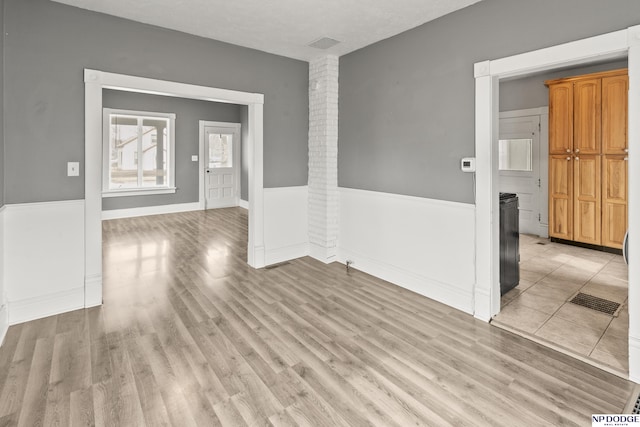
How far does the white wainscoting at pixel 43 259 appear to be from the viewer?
298 centimetres

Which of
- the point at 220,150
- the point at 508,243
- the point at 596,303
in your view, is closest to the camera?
the point at 596,303

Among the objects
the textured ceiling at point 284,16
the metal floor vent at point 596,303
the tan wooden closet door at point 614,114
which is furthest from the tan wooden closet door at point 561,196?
the textured ceiling at point 284,16

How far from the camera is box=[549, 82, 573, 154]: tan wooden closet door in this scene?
5352 millimetres

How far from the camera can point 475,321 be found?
3088mm

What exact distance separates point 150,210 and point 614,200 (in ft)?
29.5

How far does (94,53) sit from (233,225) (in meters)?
4.39

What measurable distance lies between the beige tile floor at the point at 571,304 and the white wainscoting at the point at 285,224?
8.98ft

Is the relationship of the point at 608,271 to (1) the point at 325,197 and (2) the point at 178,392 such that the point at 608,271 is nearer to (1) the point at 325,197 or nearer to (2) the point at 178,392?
(1) the point at 325,197

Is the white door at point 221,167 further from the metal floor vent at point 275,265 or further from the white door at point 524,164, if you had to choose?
the white door at point 524,164

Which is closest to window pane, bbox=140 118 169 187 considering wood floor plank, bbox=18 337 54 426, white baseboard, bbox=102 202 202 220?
white baseboard, bbox=102 202 202 220

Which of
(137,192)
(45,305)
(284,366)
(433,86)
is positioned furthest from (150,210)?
(433,86)

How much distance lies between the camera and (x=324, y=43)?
4117 mm

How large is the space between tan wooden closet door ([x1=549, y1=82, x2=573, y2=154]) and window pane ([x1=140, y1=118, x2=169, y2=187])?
8.06 meters

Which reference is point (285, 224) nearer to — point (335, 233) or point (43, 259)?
point (335, 233)
